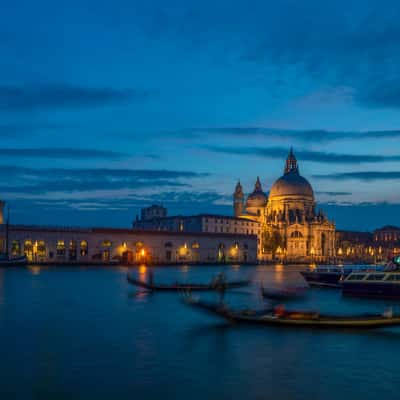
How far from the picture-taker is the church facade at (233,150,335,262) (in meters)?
136

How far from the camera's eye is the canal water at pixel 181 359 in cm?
1636

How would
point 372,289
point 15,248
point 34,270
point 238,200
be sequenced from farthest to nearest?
point 238,200 < point 15,248 < point 34,270 < point 372,289

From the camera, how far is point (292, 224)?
140250 millimetres

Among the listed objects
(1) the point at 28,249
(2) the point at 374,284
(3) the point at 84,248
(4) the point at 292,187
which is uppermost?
(4) the point at 292,187

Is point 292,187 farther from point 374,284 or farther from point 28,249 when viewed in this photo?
point 374,284

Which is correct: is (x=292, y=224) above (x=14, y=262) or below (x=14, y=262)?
above

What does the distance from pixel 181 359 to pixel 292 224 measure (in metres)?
123

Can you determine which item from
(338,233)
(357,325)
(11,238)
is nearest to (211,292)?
(357,325)

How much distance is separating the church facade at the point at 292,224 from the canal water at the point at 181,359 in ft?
348

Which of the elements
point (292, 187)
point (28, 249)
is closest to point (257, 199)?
point (292, 187)

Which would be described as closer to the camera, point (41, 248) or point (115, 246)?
point (41, 248)

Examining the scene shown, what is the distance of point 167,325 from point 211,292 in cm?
1571

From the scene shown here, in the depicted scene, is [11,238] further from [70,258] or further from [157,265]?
[157,265]

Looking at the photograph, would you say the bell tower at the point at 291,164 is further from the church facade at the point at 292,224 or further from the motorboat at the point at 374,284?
the motorboat at the point at 374,284
